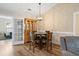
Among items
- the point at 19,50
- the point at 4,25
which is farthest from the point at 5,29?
the point at 19,50

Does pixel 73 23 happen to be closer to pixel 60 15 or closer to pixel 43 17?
pixel 60 15

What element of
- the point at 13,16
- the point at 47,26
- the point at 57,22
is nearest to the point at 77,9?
the point at 57,22

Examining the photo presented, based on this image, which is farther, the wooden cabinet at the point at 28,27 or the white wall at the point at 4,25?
the wooden cabinet at the point at 28,27

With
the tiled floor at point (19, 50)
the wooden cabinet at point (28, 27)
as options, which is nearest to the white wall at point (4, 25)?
the tiled floor at point (19, 50)

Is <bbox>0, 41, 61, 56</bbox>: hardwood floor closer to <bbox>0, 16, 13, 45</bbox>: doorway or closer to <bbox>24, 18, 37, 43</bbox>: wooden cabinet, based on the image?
<bbox>0, 16, 13, 45</bbox>: doorway

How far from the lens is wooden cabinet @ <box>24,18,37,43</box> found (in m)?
3.96

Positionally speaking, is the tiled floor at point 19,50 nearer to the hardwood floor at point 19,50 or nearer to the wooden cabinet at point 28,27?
the hardwood floor at point 19,50

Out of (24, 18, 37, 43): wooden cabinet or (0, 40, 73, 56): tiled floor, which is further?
(24, 18, 37, 43): wooden cabinet

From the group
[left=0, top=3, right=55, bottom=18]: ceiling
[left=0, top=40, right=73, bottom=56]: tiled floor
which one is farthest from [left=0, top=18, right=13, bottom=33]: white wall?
[left=0, top=40, right=73, bottom=56]: tiled floor

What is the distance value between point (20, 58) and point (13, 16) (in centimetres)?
283

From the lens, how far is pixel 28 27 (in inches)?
163

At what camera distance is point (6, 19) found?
3.60 meters

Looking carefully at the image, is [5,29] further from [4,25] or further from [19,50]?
[19,50]

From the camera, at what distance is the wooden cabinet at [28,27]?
3.96 m
